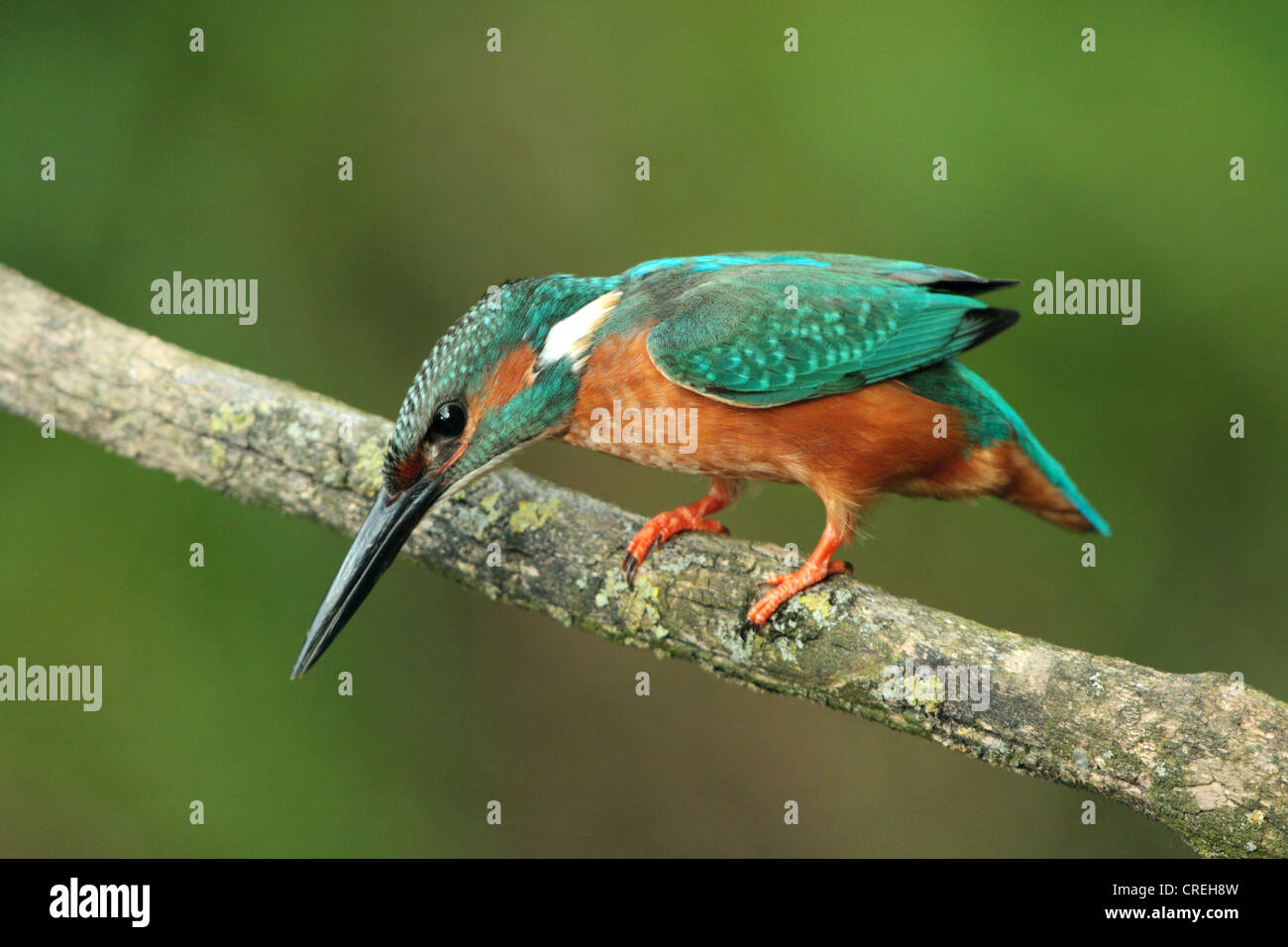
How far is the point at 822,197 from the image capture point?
377 cm

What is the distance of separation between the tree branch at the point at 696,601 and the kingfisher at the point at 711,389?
0.12 meters

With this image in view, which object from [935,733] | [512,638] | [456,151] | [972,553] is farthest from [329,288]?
[935,733]

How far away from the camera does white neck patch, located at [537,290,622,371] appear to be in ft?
8.48

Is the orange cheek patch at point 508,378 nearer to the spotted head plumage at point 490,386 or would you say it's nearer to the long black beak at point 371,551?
the spotted head plumage at point 490,386

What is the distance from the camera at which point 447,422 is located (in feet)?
8.04

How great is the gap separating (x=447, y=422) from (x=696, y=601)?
690 millimetres

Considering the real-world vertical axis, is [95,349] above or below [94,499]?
above

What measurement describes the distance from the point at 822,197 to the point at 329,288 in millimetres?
1821

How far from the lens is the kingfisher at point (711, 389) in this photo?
2479mm

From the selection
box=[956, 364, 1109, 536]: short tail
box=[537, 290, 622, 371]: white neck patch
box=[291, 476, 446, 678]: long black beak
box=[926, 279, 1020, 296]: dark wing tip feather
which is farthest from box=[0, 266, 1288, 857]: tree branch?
box=[926, 279, 1020, 296]: dark wing tip feather

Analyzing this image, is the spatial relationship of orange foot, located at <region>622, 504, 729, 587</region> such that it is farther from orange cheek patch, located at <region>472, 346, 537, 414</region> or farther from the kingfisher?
orange cheek patch, located at <region>472, 346, 537, 414</region>

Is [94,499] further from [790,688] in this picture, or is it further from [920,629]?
[920,629]

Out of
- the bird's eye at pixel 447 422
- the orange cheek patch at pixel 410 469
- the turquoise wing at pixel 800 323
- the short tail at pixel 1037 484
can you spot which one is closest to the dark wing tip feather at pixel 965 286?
the turquoise wing at pixel 800 323

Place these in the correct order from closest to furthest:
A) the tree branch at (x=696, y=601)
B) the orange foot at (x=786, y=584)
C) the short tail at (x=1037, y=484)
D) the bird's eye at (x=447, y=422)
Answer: the tree branch at (x=696, y=601) < the orange foot at (x=786, y=584) < the bird's eye at (x=447, y=422) < the short tail at (x=1037, y=484)
